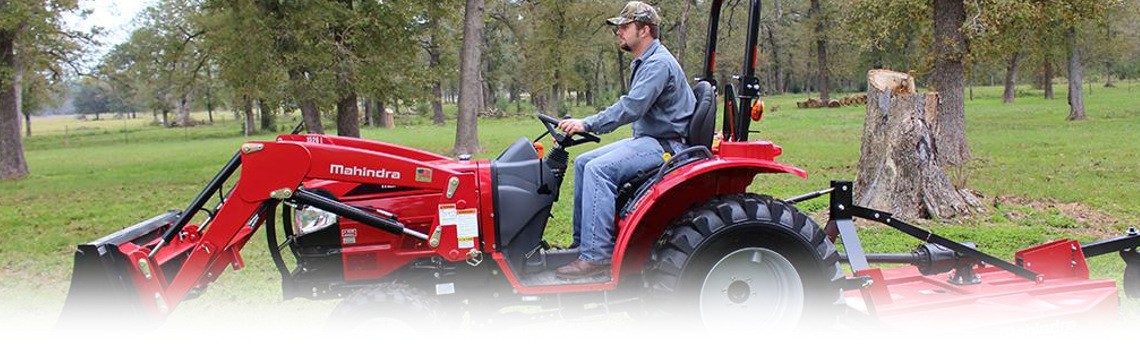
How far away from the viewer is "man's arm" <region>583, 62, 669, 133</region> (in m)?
4.11

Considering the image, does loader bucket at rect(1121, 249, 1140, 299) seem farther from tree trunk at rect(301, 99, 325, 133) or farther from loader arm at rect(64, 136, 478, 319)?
tree trunk at rect(301, 99, 325, 133)

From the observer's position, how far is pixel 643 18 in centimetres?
427

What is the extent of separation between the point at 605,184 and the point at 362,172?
1221mm

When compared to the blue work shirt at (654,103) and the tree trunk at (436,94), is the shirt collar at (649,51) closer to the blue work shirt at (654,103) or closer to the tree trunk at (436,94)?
the blue work shirt at (654,103)

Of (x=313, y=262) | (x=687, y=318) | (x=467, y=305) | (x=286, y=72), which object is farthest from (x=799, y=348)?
(x=286, y=72)

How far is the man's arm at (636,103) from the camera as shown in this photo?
4.11 meters

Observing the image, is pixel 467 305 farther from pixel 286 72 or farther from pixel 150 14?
pixel 150 14

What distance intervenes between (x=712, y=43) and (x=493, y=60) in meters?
56.4

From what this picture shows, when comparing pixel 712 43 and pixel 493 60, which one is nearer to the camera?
pixel 712 43

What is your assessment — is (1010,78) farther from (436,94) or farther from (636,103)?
(636,103)

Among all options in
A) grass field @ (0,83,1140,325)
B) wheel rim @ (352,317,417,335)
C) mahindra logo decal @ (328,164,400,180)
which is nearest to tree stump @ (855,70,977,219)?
grass field @ (0,83,1140,325)

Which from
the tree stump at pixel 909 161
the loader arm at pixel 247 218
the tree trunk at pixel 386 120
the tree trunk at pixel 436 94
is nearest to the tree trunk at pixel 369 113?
the tree trunk at pixel 386 120

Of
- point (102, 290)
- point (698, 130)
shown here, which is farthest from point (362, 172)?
point (698, 130)

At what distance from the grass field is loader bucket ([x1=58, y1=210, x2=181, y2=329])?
61.2 inches
